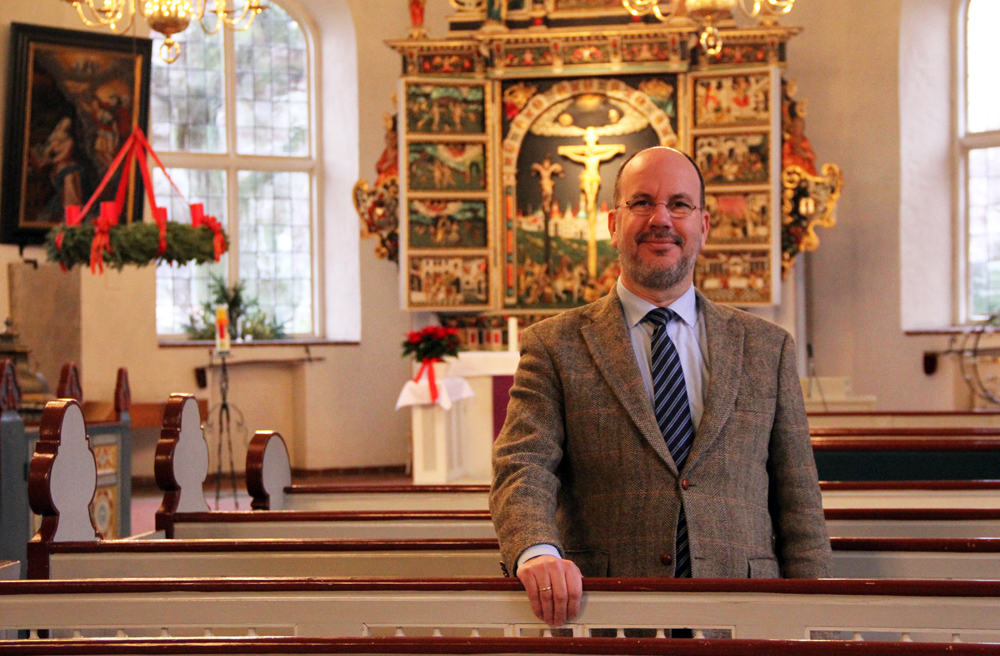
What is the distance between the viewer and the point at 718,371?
8.18ft

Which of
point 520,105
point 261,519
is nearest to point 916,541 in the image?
point 261,519

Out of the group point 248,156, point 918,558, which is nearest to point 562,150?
point 248,156

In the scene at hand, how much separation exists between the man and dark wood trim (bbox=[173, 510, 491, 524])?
47.2 inches

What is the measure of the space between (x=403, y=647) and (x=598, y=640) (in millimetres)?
350

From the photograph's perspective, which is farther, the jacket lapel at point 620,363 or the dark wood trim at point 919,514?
the dark wood trim at point 919,514

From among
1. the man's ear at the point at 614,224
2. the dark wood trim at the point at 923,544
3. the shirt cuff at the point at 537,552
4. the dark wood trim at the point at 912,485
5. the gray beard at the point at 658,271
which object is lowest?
the dark wood trim at the point at 912,485

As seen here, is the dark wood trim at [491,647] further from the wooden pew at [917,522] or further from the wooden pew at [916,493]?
the wooden pew at [916,493]

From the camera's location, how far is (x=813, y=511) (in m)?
2.50

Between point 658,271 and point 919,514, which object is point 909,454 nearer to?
point 919,514

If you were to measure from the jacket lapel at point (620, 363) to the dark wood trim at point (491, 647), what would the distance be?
526 millimetres

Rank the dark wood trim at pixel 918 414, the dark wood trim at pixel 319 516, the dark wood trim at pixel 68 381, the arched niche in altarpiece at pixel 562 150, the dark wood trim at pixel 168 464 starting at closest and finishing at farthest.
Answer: the dark wood trim at pixel 319 516 < the dark wood trim at pixel 168 464 < the dark wood trim at pixel 68 381 < the dark wood trim at pixel 918 414 < the arched niche in altarpiece at pixel 562 150

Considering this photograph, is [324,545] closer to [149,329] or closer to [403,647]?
[403,647]

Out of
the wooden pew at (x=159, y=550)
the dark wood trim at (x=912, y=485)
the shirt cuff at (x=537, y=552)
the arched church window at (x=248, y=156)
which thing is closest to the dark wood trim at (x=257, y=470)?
the wooden pew at (x=159, y=550)

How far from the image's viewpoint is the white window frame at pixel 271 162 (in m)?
12.0
